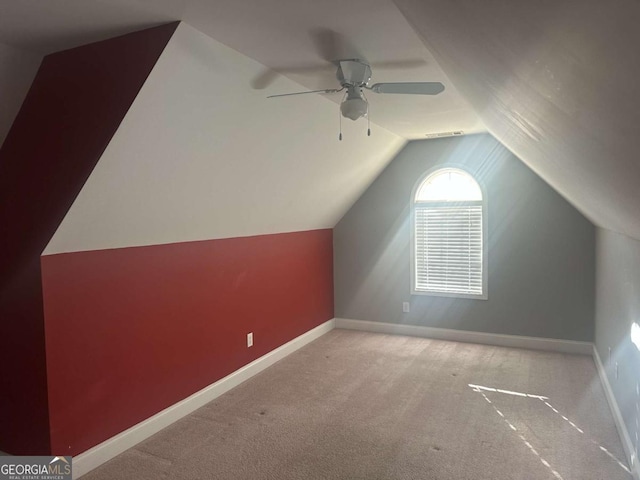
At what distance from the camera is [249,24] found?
6.70 ft

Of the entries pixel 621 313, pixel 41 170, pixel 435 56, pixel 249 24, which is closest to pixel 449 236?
pixel 621 313

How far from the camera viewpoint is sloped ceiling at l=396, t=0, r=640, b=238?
0.72 meters

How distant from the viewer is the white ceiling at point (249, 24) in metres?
1.83

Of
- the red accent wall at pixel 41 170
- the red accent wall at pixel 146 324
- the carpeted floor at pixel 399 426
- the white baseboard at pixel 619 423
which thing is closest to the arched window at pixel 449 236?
the carpeted floor at pixel 399 426

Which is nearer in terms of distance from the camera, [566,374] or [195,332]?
[195,332]

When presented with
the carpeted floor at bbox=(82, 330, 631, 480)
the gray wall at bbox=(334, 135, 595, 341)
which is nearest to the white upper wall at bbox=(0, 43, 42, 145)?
the carpeted floor at bbox=(82, 330, 631, 480)

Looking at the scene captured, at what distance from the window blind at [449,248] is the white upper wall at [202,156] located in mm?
1543

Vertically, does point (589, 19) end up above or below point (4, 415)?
above

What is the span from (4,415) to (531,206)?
4.85 m

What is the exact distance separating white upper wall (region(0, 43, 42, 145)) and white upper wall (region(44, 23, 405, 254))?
0.76 meters

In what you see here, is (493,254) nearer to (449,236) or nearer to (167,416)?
(449,236)

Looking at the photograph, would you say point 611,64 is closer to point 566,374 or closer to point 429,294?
point 566,374

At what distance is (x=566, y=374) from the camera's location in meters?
3.89

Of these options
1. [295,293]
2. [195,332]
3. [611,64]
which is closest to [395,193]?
[295,293]
